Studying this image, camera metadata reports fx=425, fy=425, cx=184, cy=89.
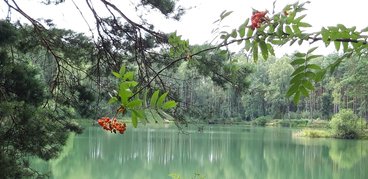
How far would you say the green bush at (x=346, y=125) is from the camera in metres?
27.5

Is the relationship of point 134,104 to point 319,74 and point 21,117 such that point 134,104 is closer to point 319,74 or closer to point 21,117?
point 319,74

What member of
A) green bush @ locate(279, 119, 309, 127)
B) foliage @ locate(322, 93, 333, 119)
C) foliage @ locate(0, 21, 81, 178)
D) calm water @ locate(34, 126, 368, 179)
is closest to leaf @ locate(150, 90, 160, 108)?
foliage @ locate(0, 21, 81, 178)

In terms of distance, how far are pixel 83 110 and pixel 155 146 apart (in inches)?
652

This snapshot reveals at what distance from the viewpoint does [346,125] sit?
27906 mm

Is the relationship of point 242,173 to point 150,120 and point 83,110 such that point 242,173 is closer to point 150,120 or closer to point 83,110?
point 83,110

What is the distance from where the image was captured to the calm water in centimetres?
1414

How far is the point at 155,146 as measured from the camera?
21.1m

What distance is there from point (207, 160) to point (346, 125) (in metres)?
14.4

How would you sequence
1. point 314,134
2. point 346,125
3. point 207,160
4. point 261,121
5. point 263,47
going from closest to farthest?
1. point 263,47
2. point 207,160
3. point 346,125
4. point 314,134
5. point 261,121

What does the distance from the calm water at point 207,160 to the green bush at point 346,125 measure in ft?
11.0

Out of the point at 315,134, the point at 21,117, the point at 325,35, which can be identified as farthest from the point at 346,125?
the point at 325,35

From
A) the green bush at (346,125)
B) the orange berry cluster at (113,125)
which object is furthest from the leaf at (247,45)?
the green bush at (346,125)

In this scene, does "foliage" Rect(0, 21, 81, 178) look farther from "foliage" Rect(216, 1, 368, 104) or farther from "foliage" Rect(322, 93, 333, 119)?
"foliage" Rect(322, 93, 333, 119)

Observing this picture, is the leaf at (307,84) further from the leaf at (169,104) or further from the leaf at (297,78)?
the leaf at (169,104)
